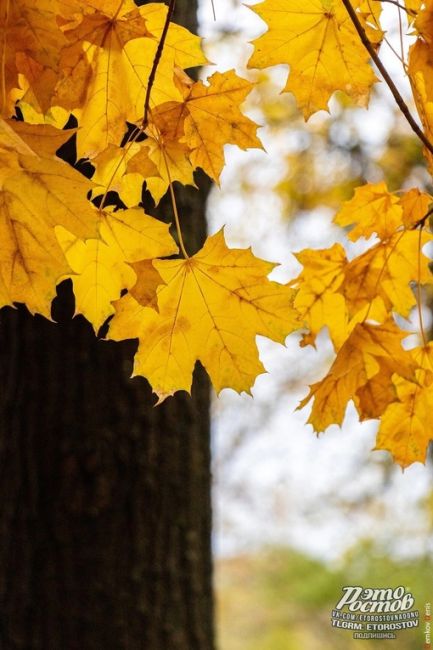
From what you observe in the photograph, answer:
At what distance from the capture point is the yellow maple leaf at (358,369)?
102cm

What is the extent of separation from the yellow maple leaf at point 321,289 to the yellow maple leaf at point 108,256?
352mm

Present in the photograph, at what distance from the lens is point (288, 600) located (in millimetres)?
8727

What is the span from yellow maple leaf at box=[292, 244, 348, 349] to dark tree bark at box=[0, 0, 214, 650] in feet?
1.50

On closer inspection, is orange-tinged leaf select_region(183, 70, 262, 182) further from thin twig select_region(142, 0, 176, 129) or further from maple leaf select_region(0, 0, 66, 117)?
maple leaf select_region(0, 0, 66, 117)

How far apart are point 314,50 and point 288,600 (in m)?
8.56

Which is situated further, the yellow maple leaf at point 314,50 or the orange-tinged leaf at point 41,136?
the yellow maple leaf at point 314,50

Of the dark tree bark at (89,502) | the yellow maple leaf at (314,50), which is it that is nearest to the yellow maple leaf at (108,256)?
the yellow maple leaf at (314,50)

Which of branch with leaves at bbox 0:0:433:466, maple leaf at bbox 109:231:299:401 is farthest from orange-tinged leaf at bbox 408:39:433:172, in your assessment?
maple leaf at bbox 109:231:299:401

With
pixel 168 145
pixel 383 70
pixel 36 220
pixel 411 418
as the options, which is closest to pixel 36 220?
pixel 36 220

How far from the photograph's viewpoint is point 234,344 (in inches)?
36.8

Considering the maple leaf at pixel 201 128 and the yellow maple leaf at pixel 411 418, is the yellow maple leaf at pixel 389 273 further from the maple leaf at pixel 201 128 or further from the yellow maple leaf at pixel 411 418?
the maple leaf at pixel 201 128

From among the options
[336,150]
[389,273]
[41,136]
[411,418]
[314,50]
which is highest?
[336,150]

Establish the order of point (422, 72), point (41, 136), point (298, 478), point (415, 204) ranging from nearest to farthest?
point (41, 136) → point (422, 72) → point (415, 204) → point (298, 478)

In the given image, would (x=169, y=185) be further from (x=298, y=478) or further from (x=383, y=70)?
(x=298, y=478)
